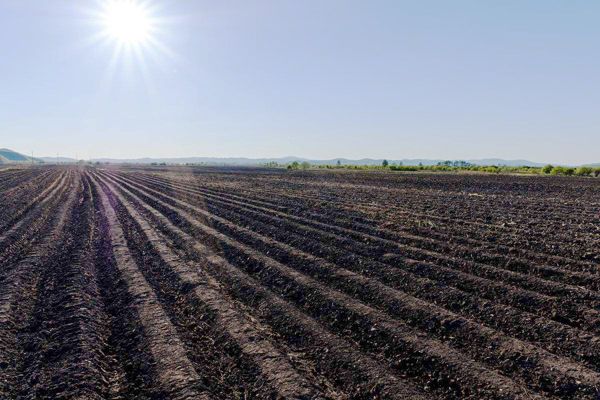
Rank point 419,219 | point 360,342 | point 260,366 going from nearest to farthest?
point 260,366
point 360,342
point 419,219

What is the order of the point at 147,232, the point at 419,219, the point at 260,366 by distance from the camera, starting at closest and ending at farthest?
the point at 260,366
the point at 147,232
the point at 419,219

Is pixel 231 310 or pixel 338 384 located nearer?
pixel 338 384

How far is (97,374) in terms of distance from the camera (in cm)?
464

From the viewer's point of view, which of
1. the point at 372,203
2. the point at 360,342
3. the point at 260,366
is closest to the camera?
the point at 260,366

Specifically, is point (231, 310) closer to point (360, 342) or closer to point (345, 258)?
point (360, 342)

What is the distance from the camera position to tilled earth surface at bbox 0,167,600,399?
4.49 m

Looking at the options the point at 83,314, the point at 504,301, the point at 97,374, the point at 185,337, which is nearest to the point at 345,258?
the point at 504,301

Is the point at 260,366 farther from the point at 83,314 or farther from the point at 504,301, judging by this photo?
the point at 504,301

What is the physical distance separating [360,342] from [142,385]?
2546 millimetres

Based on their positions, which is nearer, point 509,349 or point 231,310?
point 509,349

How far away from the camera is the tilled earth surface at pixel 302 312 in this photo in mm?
4492

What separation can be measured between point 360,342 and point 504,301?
2633 mm

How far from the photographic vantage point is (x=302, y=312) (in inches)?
255

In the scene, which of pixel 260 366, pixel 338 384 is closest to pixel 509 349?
pixel 338 384
